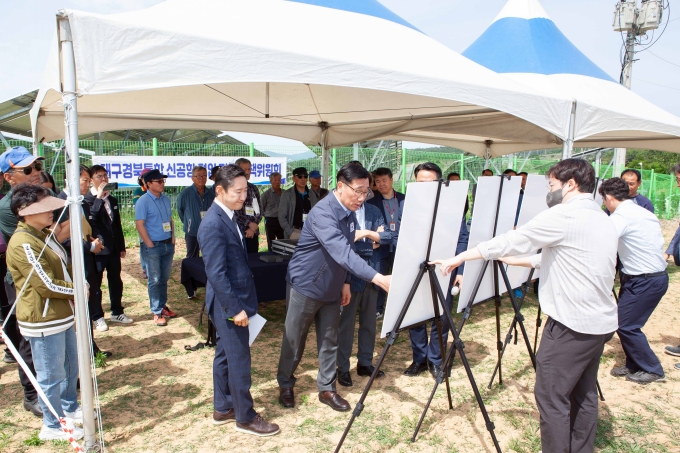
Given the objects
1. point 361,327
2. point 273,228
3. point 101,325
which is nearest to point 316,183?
point 273,228

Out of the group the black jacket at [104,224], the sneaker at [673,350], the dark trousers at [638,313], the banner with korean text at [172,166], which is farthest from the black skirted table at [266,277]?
the banner with korean text at [172,166]

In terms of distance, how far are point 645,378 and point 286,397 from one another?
2764 mm

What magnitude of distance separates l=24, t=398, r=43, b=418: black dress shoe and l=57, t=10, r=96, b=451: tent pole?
65 cm

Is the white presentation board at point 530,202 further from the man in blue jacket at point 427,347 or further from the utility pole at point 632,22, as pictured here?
the utility pole at point 632,22

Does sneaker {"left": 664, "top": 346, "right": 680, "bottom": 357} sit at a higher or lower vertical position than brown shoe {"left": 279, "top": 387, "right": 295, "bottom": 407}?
lower

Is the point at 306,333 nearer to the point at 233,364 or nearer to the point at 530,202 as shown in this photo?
the point at 233,364

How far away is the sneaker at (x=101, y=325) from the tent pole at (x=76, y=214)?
7.11ft

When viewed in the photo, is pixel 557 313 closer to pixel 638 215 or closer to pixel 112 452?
pixel 638 215

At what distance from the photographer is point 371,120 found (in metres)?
6.49

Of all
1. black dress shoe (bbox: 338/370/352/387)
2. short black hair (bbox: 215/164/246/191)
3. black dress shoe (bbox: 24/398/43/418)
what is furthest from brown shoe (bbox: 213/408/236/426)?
short black hair (bbox: 215/164/246/191)

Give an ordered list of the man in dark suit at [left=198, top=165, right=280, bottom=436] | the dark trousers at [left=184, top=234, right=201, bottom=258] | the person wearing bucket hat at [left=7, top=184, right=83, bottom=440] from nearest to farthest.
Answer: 1. the person wearing bucket hat at [left=7, top=184, right=83, bottom=440]
2. the man in dark suit at [left=198, top=165, right=280, bottom=436]
3. the dark trousers at [left=184, top=234, right=201, bottom=258]

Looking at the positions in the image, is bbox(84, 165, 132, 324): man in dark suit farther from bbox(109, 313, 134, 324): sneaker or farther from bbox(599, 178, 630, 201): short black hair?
bbox(599, 178, 630, 201): short black hair

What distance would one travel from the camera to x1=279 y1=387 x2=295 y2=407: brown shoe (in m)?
3.07

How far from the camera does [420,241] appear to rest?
244 centimetres
